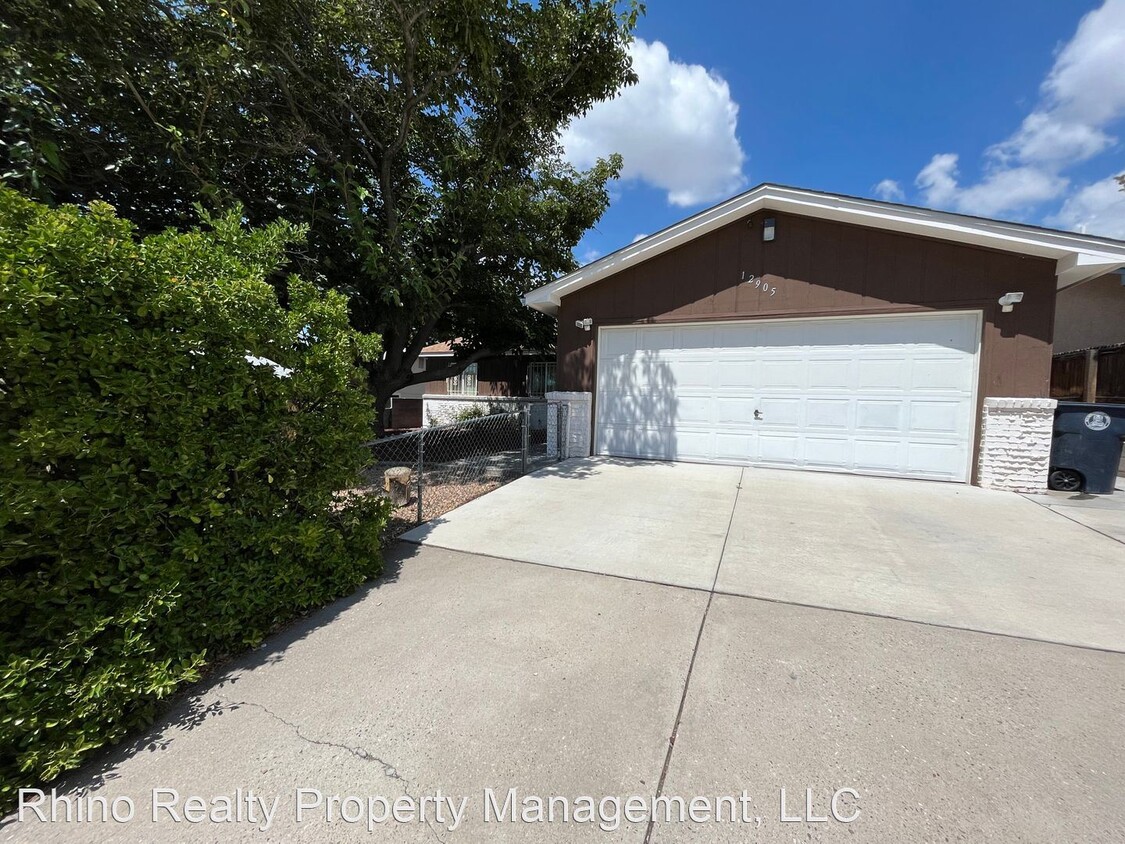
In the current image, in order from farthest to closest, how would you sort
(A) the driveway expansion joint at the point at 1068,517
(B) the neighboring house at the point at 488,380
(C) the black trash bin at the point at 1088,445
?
(B) the neighboring house at the point at 488,380, (C) the black trash bin at the point at 1088,445, (A) the driveway expansion joint at the point at 1068,517

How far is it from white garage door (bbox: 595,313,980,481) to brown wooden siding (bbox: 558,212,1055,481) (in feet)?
0.74

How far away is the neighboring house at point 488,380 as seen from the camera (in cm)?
1414

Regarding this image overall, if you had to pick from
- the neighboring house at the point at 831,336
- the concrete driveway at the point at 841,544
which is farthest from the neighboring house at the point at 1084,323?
the concrete driveway at the point at 841,544

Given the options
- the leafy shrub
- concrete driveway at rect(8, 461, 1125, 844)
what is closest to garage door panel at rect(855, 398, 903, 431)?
concrete driveway at rect(8, 461, 1125, 844)

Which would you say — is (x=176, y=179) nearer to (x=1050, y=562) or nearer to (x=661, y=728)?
(x=661, y=728)

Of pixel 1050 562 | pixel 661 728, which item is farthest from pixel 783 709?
pixel 1050 562

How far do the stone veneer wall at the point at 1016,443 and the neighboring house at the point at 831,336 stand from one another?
0.06ft

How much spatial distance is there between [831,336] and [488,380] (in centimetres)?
1114

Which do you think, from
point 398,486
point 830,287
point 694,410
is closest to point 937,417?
point 830,287

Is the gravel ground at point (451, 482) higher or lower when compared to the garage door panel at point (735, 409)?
lower

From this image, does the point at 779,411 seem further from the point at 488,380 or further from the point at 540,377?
the point at 488,380

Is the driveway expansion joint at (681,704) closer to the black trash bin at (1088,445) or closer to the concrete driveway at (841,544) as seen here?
the concrete driveway at (841,544)

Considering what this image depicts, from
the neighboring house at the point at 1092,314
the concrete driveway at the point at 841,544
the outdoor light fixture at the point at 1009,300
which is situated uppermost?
the neighboring house at the point at 1092,314

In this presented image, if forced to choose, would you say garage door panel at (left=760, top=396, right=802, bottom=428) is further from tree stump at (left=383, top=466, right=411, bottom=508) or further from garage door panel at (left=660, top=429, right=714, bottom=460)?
tree stump at (left=383, top=466, right=411, bottom=508)
